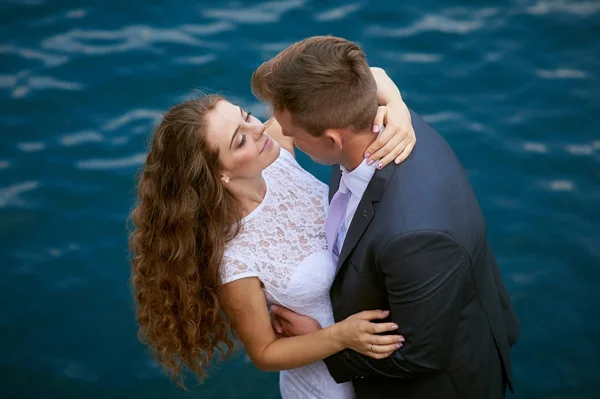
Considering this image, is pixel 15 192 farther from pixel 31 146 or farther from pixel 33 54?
pixel 33 54

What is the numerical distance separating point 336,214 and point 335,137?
426 mm

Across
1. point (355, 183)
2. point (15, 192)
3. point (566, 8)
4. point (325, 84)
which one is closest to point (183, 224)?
point (355, 183)

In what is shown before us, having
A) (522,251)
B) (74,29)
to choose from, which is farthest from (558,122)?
(74,29)

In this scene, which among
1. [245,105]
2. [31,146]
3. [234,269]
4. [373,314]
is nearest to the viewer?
[373,314]

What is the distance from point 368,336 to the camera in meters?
2.71

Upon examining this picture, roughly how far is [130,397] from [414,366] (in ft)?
7.64

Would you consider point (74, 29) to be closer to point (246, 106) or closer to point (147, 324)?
point (246, 106)

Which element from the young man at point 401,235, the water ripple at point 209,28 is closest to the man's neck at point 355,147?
the young man at point 401,235

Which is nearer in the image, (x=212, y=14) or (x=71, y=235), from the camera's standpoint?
(x=71, y=235)

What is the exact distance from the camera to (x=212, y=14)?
651cm

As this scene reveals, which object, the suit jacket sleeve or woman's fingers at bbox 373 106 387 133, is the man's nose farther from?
the suit jacket sleeve

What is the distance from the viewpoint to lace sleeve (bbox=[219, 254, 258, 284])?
9.46 feet

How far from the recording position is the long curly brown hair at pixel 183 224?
2893 mm

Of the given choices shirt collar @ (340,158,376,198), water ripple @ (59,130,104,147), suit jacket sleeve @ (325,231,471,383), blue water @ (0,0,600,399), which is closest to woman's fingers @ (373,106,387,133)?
shirt collar @ (340,158,376,198)
